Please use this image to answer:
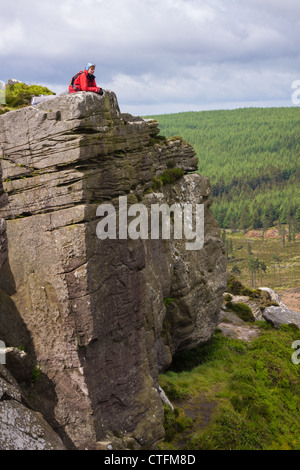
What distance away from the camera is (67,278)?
19484mm

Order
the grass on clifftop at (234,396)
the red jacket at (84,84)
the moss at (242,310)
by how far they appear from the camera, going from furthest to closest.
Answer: the moss at (242,310)
the grass on clifftop at (234,396)
the red jacket at (84,84)

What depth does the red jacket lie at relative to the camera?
20.1m

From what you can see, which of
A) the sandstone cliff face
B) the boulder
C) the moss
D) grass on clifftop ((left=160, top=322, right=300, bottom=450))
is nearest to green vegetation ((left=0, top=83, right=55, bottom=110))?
the sandstone cliff face

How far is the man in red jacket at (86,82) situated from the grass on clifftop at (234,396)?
17.9 meters

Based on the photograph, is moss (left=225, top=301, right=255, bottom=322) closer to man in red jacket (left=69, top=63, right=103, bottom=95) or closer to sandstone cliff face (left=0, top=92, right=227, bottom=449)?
sandstone cliff face (left=0, top=92, right=227, bottom=449)

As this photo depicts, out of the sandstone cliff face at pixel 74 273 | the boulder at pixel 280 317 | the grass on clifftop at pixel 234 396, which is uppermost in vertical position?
the sandstone cliff face at pixel 74 273

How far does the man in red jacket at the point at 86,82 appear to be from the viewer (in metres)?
20.1

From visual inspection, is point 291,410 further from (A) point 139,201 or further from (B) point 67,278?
(B) point 67,278

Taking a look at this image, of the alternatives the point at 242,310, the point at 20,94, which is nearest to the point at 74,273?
the point at 20,94

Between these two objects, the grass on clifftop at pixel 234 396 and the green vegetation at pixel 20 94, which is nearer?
the grass on clifftop at pixel 234 396

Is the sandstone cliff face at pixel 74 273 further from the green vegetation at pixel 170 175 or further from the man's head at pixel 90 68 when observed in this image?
the green vegetation at pixel 170 175

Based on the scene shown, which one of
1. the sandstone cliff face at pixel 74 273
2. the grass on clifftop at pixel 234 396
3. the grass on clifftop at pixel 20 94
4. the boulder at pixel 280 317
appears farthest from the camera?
the boulder at pixel 280 317

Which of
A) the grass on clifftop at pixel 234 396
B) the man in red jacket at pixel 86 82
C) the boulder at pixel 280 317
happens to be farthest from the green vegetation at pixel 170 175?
the boulder at pixel 280 317

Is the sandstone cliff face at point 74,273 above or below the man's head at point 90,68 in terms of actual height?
below
